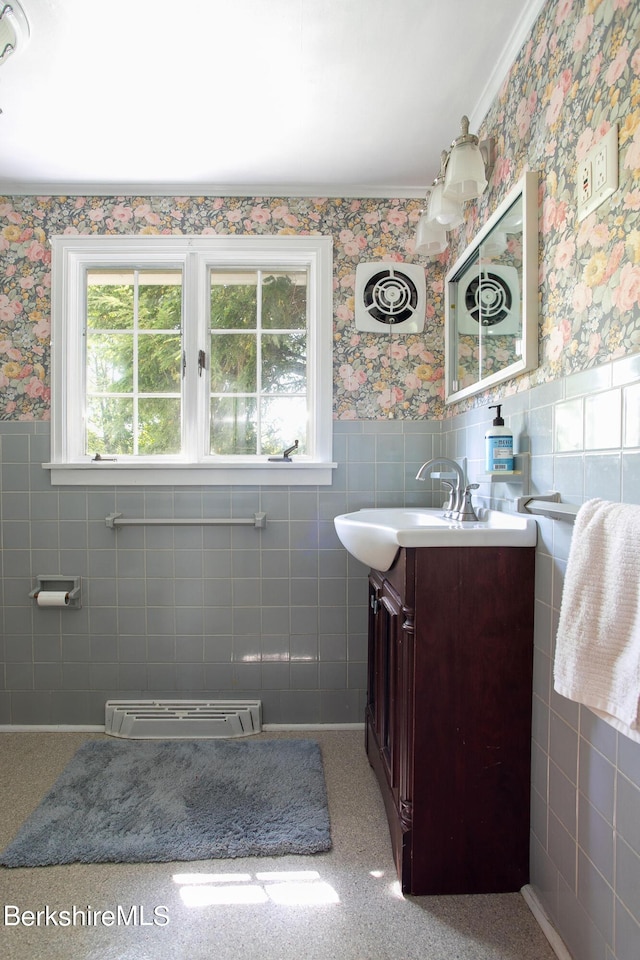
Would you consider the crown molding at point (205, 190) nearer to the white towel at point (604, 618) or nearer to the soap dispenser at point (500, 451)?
the soap dispenser at point (500, 451)

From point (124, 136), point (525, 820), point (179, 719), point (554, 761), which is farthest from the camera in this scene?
point (179, 719)

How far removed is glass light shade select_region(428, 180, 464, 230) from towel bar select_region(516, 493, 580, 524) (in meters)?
1.05

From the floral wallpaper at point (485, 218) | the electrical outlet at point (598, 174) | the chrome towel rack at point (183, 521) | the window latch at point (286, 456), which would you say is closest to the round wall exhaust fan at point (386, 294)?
the floral wallpaper at point (485, 218)

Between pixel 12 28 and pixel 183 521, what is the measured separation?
1.65 m

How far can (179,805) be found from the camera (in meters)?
1.64

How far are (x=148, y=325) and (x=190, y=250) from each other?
1.27 ft

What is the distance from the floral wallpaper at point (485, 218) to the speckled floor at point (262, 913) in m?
1.38

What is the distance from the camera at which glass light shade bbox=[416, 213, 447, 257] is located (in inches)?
73.4

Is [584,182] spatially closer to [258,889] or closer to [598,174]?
[598,174]

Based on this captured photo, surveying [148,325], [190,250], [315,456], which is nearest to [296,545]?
[315,456]

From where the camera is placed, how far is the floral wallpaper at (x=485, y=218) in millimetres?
976

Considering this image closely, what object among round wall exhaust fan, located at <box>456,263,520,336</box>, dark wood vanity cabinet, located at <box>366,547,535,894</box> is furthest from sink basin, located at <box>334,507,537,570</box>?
round wall exhaust fan, located at <box>456,263,520,336</box>

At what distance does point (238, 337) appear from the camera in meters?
2.28

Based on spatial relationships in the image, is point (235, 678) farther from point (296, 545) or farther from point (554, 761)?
point (554, 761)
